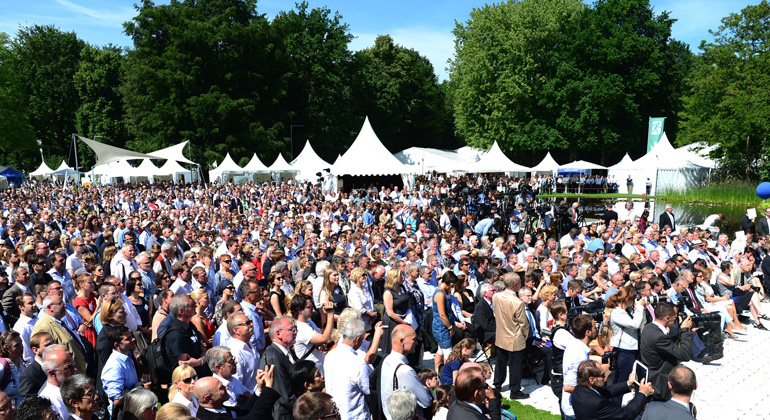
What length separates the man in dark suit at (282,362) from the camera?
3.75 metres

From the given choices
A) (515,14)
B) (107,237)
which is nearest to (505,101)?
(515,14)

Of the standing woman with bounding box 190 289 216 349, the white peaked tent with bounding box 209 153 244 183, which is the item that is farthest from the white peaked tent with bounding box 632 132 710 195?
the standing woman with bounding box 190 289 216 349

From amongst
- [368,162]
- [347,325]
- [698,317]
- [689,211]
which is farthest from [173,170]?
[347,325]

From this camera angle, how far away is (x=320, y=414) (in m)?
3.15

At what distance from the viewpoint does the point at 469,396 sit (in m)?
3.55

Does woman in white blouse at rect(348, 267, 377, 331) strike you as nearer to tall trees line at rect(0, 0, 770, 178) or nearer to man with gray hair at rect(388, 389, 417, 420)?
man with gray hair at rect(388, 389, 417, 420)

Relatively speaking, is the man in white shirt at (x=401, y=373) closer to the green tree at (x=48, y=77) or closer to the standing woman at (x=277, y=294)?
the standing woman at (x=277, y=294)

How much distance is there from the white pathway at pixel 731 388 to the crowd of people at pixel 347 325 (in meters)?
0.23

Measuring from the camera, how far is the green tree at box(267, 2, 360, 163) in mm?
46531

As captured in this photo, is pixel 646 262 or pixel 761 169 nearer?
pixel 646 262

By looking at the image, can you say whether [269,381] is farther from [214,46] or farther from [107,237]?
[214,46]

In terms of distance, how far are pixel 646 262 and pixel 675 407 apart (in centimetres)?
604

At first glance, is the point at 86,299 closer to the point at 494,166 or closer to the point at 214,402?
the point at 214,402

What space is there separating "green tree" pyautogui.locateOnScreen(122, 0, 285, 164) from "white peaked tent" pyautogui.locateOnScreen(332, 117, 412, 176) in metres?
15.4
